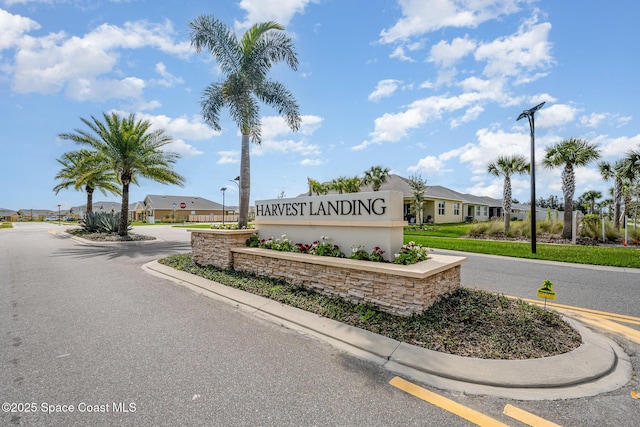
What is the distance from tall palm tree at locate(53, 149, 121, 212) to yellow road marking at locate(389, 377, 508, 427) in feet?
72.0

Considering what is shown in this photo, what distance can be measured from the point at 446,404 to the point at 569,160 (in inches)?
822

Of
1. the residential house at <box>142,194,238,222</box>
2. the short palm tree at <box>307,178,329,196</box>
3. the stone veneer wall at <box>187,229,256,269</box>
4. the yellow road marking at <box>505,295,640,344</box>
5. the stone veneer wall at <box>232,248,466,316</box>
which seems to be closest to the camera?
the yellow road marking at <box>505,295,640,344</box>

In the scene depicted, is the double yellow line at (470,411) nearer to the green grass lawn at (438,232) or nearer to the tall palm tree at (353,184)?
the green grass lawn at (438,232)

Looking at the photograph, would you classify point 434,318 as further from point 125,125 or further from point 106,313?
point 125,125

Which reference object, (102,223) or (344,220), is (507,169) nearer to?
(344,220)

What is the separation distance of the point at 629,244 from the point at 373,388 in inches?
766

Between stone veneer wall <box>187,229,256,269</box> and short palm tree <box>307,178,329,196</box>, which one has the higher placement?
short palm tree <box>307,178,329,196</box>

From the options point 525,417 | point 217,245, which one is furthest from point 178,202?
point 525,417

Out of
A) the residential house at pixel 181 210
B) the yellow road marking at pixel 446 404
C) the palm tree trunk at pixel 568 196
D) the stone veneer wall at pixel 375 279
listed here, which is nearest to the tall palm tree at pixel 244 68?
the stone veneer wall at pixel 375 279

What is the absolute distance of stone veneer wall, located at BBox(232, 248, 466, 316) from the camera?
181 inches

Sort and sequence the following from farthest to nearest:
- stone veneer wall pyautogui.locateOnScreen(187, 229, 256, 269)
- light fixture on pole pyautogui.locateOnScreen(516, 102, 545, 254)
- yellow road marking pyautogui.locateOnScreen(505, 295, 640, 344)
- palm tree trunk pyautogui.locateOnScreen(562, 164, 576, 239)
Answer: palm tree trunk pyautogui.locateOnScreen(562, 164, 576, 239)
light fixture on pole pyautogui.locateOnScreen(516, 102, 545, 254)
stone veneer wall pyautogui.locateOnScreen(187, 229, 256, 269)
yellow road marking pyautogui.locateOnScreen(505, 295, 640, 344)

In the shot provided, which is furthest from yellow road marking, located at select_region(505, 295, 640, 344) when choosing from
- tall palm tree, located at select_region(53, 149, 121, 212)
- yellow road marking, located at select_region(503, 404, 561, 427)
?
tall palm tree, located at select_region(53, 149, 121, 212)

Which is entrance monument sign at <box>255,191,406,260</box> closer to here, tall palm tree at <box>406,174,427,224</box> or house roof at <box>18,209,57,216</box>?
tall palm tree at <box>406,174,427,224</box>

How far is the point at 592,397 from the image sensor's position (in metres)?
2.89
